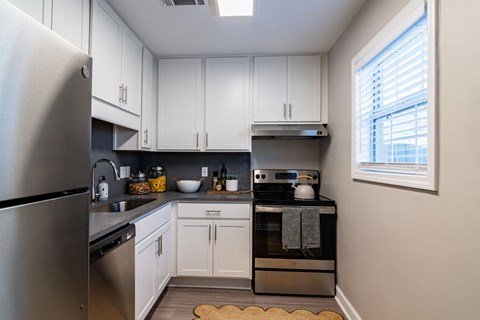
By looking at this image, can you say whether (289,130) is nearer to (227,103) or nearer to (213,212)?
(227,103)

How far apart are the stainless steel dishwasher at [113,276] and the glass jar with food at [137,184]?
1100 mm

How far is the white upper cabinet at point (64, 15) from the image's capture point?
113 cm

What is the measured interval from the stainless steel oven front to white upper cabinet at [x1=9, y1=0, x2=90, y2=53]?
1.81m

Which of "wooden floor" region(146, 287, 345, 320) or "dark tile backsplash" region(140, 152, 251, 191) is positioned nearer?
"wooden floor" region(146, 287, 345, 320)

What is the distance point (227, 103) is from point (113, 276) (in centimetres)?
191

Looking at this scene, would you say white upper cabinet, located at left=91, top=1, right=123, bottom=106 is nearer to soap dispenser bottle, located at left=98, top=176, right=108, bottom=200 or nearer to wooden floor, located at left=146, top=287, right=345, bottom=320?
soap dispenser bottle, located at left=98, top=176, right=108, bottom=200

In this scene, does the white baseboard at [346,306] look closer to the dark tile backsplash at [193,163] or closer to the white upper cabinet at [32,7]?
the dark tile backsplash at [193,163]

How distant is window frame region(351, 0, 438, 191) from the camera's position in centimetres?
105

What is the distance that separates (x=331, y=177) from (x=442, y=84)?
148 cm

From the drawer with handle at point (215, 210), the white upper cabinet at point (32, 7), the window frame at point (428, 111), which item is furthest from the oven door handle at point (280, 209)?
the white upper cabinet at point (32, 7)

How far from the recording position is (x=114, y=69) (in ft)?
6.04

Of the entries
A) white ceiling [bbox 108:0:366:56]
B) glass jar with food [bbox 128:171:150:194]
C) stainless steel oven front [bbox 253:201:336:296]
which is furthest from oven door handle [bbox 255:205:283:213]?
white ceiling [bbox 108:0:366:56]

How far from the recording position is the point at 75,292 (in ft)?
2.43

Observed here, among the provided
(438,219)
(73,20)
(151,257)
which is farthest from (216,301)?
(73,20)
